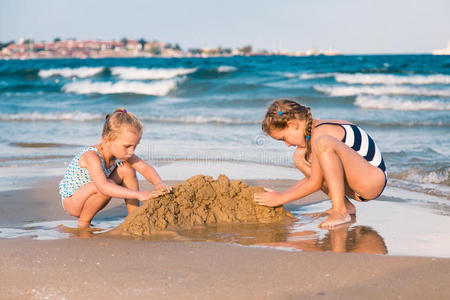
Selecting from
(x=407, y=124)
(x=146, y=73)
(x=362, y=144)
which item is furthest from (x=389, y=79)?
(x=362, y=144)

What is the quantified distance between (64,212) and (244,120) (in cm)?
765

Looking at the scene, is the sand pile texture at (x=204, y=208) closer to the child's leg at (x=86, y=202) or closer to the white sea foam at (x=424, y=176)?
the child's leg at (x=86, y=202)

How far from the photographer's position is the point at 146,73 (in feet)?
87.9

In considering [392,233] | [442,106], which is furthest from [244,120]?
[392,233]

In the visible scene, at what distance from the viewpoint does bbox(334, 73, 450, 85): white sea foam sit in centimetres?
2008

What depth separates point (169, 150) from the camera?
308 inches

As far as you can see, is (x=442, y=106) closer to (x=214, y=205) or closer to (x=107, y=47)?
(x=214, y=205)

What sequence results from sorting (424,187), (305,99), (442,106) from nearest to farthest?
(424,187), (442,106), (305,99)

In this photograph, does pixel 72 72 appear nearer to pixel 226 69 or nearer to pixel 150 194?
pixel 226 69

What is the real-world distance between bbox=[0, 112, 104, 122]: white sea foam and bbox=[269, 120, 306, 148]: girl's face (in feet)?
30.9

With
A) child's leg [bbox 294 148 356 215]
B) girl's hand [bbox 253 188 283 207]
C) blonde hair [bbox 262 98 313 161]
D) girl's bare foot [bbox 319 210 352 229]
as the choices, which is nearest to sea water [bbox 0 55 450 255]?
child's leg [bbox 294 148 356 215]

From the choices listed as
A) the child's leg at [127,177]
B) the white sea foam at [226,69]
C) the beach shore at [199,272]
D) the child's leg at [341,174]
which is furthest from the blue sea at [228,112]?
the beach shore at [199,272]

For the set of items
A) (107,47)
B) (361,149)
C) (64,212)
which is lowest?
(64,212)

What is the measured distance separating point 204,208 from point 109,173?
72 cm
